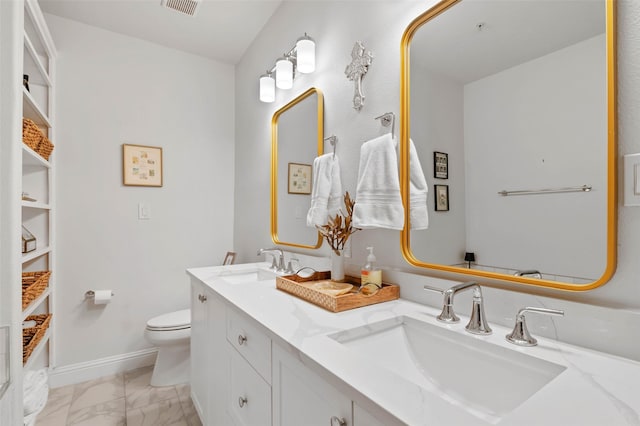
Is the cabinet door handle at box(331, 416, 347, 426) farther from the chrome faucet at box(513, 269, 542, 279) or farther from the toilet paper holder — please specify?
the toilet paper holder

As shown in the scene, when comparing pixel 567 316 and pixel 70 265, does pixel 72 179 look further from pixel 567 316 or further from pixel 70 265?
pixel 567 316

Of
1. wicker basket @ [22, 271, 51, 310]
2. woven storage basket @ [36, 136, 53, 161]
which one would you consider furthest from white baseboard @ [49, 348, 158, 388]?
woven storage basket @ [36, 136, 53, 161]

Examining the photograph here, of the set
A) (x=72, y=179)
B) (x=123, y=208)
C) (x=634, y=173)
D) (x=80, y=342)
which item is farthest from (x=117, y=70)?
(x=634, y=173)

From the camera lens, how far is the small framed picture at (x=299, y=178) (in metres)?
1.75

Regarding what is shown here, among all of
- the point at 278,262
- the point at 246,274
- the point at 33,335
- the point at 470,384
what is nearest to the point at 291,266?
the point at 278,262

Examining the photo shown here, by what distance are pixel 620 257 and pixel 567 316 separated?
0.58 ft

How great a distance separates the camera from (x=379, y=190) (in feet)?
3.93

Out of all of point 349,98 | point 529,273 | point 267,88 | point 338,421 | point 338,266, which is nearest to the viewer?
point 338,421

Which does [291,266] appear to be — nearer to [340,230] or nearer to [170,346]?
[340,230]

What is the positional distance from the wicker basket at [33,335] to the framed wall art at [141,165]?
0.98 metres

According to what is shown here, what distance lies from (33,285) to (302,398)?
5.15 ft

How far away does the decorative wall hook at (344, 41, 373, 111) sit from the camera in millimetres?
1357

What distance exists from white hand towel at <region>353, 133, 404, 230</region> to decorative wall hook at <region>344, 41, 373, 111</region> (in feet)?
0.84

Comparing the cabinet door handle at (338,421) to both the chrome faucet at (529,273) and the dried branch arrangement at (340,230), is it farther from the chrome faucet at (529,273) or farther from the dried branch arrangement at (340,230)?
the dried branch arrangement at (340,230)
